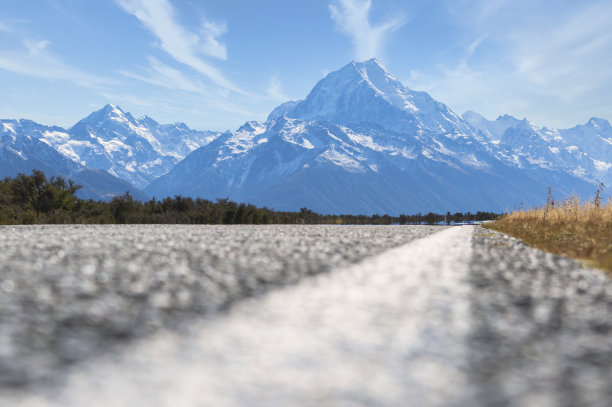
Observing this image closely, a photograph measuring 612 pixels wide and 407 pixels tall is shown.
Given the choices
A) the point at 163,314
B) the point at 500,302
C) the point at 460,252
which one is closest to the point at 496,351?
the point at 500,302

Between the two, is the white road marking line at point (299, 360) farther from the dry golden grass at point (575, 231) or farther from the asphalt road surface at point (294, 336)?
Answer: the dry golden grass at point (575, 231)

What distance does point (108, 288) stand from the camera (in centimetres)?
628

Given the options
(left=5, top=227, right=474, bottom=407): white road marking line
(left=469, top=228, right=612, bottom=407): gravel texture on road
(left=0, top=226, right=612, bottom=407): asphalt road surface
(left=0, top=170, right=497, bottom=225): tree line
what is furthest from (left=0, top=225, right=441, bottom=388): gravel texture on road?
(left=0, top=170, right=497, bottom=225): tree line

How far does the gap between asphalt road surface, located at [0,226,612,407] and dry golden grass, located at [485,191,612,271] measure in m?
3.98

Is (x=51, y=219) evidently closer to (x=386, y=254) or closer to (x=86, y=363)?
(x=386, y=254)

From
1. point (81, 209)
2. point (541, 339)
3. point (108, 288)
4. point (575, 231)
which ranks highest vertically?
point (575, 231)

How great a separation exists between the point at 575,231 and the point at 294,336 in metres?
18.5

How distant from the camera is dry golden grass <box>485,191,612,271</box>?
40.0 ft

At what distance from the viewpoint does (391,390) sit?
3.23 m

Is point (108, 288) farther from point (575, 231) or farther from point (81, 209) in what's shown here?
point (81, 209)

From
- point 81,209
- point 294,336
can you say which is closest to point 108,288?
point 294,336

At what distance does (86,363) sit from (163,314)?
1532mm

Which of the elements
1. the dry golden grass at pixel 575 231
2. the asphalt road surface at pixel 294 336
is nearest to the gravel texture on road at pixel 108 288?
the asphalt road surface at pixel 294 336

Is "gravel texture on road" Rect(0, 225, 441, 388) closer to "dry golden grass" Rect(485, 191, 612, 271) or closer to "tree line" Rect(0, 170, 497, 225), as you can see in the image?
"dry golden grass" Rect(485, 191, 612, 271)
